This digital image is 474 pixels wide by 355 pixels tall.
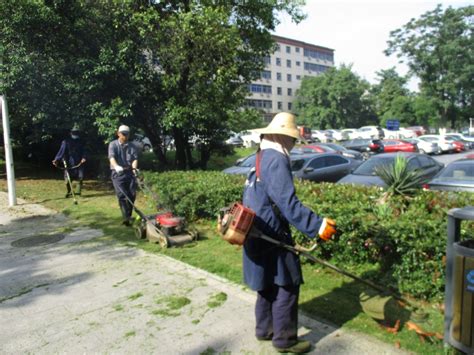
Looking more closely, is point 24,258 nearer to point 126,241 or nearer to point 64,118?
point 126,241

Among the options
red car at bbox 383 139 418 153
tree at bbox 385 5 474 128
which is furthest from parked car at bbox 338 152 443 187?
tree at bbox 385 5 474 128

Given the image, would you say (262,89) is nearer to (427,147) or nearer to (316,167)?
(427,147)

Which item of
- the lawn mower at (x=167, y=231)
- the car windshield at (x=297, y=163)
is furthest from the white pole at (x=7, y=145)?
the car windshield at (x=297, y=163)

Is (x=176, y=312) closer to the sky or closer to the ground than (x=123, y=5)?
closer to the ground

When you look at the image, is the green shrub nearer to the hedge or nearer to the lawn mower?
the lawn mower

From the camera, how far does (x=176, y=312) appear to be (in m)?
4.00

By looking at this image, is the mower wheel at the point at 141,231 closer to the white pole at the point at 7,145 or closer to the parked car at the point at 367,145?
the white pole at the point at 7,145

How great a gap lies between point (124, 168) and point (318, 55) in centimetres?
8752

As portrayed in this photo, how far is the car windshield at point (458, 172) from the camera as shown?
769cm

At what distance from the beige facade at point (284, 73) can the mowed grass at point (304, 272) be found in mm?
64787

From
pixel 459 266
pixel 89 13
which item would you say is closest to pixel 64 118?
pixel 89 13

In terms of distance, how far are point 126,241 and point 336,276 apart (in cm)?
358

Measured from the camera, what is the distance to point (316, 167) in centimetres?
1193

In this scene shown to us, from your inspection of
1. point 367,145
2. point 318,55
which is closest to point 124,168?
point 367,145
